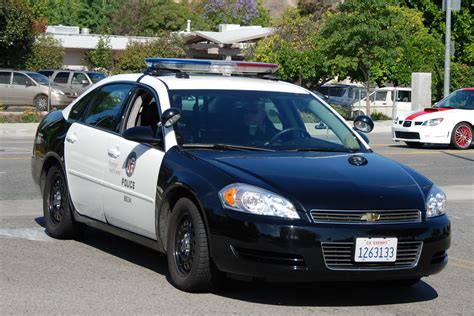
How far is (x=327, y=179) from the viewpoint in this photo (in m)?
6.87

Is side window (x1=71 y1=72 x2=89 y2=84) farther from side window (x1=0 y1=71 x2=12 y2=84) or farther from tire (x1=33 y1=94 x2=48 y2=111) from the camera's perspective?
tire (x1=33 y1=94 x2=48 y2=111)

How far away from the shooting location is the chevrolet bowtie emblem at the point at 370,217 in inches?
259

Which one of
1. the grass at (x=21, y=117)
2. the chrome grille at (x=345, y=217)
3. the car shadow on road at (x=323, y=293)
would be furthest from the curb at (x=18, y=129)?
the chrome grille at (x=345, y=217)

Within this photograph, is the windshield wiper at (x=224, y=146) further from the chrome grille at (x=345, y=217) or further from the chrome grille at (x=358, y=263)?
the chrome grille at (x=358, y=263)

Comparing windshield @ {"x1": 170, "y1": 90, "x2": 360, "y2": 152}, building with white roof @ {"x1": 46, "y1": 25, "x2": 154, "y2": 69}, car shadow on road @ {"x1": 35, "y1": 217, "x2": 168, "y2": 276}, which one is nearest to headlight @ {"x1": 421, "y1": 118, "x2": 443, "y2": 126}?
car shadow on road @ {"x1": 35, "y1": 217, "x2": 168, "y2": 276}

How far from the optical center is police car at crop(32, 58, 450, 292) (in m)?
6.54

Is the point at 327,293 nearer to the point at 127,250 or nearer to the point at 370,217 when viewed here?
the point at 370,217

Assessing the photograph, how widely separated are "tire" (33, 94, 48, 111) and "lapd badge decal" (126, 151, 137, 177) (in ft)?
93.8

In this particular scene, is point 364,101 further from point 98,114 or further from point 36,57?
point 98,114

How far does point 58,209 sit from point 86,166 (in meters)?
0.84

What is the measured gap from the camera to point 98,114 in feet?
29.4

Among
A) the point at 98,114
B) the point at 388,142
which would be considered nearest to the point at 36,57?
the point at 388,142

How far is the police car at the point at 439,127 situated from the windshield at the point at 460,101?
24 mm

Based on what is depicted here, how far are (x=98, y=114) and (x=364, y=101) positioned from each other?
3167 centimetres
